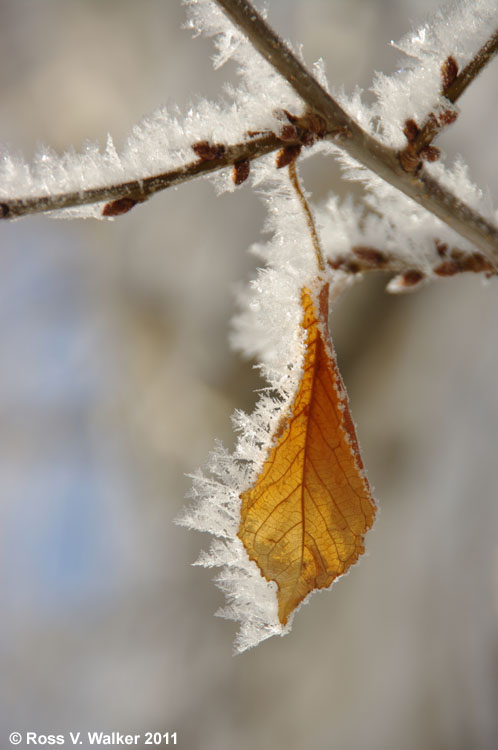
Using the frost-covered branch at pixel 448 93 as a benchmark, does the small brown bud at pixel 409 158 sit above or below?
below

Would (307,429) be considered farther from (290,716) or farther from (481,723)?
(290,716)

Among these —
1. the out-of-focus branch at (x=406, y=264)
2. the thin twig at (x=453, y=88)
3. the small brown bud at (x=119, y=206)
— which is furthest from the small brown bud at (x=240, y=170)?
the out-of-focus branch at (x=406, y=264)

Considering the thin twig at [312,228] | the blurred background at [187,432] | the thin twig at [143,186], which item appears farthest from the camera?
the blurred background at [187,432]

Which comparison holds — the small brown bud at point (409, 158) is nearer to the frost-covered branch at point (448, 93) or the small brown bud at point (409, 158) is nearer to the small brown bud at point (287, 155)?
the frost-covered branch at point (448, 93)

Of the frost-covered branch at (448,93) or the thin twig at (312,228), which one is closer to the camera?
the frost-covered branch at (448,93)

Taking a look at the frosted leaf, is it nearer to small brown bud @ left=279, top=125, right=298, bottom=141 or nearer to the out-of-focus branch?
small brown bud @ left=279, top=125, right=298, bottom=141

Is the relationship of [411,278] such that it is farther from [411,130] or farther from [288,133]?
[288,133]

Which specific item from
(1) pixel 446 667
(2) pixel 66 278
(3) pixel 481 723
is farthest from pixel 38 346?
(3) pixel 481 723
